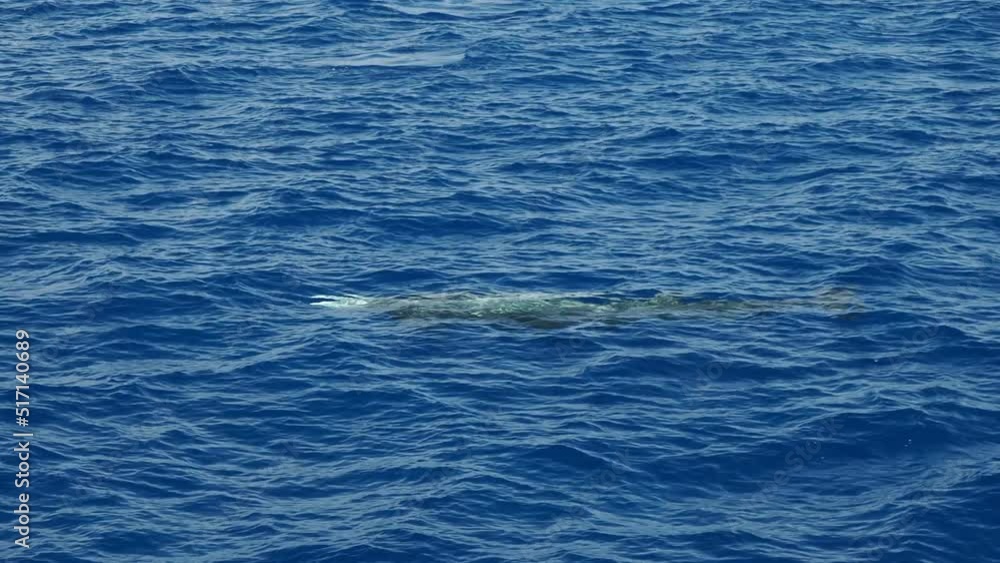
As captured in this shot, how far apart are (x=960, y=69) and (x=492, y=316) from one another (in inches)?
1162

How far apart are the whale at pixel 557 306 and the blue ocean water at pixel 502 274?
388 mm

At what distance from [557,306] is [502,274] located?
2.94 metres

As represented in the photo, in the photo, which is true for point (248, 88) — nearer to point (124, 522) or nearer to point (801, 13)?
point (801, 13)

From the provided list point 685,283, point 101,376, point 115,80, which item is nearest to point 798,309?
point 685,283

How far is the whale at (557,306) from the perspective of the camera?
4131 centimetres

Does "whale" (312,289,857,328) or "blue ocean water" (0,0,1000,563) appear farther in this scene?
"whale" (312,289,857,328)

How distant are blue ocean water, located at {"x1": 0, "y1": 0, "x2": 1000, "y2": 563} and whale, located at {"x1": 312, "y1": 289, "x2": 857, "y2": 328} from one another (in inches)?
15.3

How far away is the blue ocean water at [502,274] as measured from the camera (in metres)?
31.8

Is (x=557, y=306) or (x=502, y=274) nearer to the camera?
(x=557, y=306)

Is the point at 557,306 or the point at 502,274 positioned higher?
the point at 502,274

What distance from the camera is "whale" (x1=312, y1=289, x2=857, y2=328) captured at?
4131cm

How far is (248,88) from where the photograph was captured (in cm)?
5988

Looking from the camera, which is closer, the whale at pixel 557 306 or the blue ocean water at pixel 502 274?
the blue ocean water at pixel 502 274

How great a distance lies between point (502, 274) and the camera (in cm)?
4416
